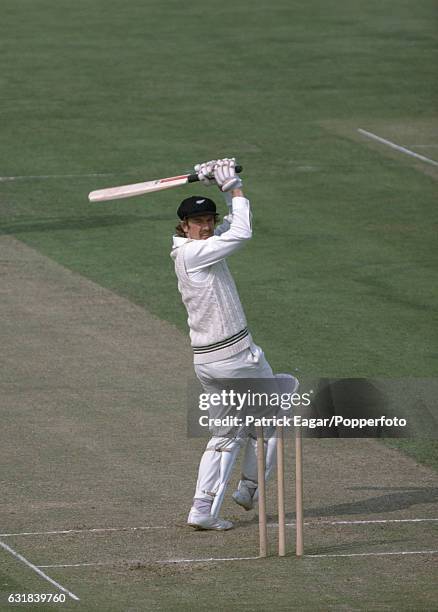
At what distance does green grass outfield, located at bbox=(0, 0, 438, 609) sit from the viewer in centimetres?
1612

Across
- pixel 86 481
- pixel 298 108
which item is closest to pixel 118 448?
pixel 86 481

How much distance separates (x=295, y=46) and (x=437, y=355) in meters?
19.9

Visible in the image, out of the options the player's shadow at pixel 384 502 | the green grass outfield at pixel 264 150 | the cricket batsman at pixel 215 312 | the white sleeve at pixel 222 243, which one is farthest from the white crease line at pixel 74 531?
the white sleeve at pixel 222 243

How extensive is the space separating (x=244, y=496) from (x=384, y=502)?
109cm

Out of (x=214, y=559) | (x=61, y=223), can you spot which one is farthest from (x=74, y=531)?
(x=61, y=223)

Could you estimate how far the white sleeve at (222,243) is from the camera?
974 centimetres

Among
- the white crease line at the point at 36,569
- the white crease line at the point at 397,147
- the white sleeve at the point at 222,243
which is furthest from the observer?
the white crease line at the point at 397,147

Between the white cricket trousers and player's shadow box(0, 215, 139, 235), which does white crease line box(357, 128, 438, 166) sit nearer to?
player's shadow box(0, 215, 139, 235)

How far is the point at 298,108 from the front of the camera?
27906 mm

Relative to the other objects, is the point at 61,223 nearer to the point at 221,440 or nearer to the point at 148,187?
the point at 148,187

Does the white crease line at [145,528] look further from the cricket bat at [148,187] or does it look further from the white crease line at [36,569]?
the cricket bat at [148,187]

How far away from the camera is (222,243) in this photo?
9.74 meters

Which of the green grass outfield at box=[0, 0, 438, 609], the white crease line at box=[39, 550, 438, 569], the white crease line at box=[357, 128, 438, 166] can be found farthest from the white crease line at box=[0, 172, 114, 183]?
the white crease line at box=[39, 550, 438, 569]

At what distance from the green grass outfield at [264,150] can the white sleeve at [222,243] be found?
93.4 inches
